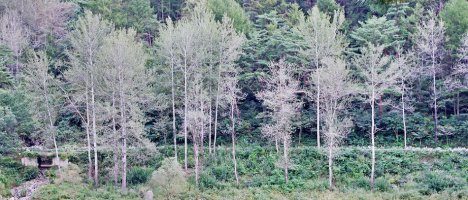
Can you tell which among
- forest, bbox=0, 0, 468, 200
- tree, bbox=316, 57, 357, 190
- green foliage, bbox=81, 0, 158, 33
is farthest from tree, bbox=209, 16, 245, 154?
green foliage, bbox=81, 0, 158, 33

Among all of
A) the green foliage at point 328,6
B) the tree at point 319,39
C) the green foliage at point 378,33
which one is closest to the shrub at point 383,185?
the tree at point 319,39

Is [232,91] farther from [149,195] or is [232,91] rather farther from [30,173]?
[30,173]

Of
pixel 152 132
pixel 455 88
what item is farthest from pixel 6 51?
pixel 455 88

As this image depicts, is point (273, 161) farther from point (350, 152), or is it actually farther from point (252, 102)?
point (252, 102)

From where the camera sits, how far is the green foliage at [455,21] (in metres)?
28.9

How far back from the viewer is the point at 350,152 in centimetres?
2628

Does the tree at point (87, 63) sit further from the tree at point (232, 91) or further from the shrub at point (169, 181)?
the tree at point (232, 91)

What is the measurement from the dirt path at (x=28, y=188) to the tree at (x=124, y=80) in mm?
4094

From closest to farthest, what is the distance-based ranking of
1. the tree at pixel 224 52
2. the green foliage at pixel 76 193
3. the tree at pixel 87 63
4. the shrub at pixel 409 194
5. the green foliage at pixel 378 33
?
the shrub at pixel 409 194, the green foliage at pixel 76 193, the tree at pixel 87 63, the tree at pixel 224 52, the green foliage at pixel 378 33

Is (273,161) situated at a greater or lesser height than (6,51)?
lesser

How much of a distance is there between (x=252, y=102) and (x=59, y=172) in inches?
482

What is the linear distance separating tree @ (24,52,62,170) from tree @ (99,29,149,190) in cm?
288

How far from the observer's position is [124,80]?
25.1 meters

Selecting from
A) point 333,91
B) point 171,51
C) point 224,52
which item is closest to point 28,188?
point 171,51
